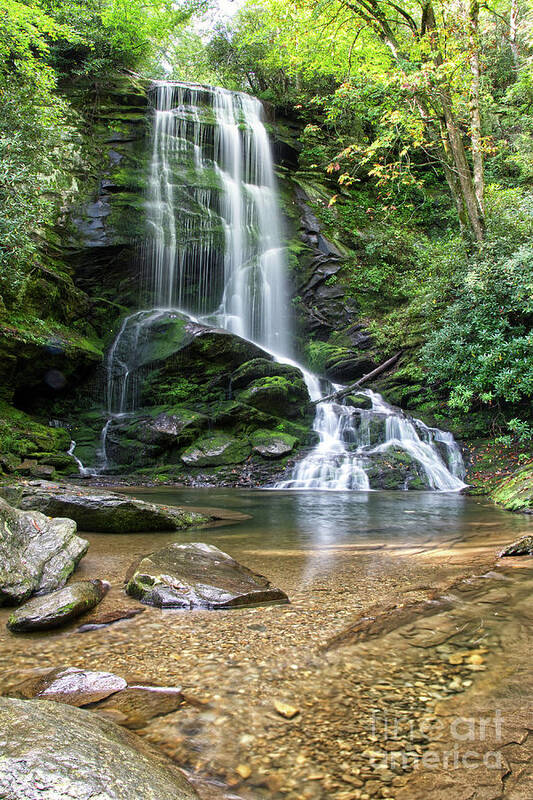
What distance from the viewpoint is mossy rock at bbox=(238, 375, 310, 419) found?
13039 mm

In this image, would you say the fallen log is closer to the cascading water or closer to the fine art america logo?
the cascading water

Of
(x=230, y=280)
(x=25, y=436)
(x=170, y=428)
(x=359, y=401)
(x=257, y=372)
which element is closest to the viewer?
(x=25, y=436)

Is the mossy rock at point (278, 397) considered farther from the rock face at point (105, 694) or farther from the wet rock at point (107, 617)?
the rock face at point (105, 694)

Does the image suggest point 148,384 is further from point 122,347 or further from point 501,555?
point 501,555

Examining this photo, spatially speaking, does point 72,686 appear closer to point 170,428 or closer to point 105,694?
point 105,694

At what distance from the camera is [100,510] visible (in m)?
5.12

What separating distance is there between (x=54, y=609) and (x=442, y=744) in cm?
204

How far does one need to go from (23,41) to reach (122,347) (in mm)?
8548

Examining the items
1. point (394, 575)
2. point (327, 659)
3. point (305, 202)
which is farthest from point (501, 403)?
point (305, 202)

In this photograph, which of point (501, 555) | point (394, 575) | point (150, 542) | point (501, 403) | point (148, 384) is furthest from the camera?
point (148, 384)

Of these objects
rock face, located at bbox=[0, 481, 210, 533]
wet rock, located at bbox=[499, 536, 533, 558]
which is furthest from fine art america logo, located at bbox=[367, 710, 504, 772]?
rock face, located at bbox=[0, 481, 210, 533]

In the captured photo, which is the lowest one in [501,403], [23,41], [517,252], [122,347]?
[501,403]

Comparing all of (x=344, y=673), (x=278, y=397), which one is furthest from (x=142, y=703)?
(x=278, y=397)

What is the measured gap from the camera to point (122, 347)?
1541 centimetres
